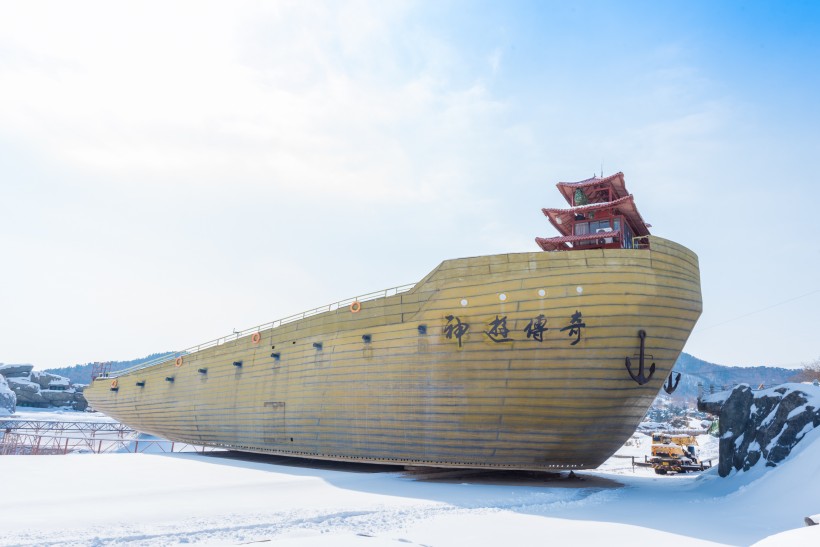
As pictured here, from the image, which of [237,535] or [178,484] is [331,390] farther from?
[237,535]

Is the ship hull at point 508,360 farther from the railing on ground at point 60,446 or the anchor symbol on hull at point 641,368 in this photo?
the railing on ground at point 60,446

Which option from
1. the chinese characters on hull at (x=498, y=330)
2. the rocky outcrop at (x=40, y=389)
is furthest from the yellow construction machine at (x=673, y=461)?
the rocky outcrop at (x=40, y=389)

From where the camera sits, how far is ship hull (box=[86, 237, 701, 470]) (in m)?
13.2

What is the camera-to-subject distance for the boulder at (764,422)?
1266 centimetres

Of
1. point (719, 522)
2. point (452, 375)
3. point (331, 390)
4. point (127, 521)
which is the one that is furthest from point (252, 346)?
point (719, 522)

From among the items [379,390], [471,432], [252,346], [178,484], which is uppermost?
[252,346]

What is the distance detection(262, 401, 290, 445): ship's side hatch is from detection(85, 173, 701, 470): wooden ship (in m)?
0.42

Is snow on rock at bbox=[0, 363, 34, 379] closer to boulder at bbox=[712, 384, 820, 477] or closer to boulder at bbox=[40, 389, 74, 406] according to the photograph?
boulder at bbox=[40, 389, 74, 406]

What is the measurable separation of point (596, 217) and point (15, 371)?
68.6 m

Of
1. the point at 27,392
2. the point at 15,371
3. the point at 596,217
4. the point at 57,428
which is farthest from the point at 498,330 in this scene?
the point at 15,371

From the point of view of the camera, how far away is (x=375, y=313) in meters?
16.4

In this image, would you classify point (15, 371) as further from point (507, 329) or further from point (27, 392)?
point (507, 329)

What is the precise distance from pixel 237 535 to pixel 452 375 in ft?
26.0

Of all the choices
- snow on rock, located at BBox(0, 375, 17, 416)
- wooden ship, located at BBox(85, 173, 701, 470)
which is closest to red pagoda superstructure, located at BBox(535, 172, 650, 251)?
wooden ship, located at BBox(85, 173, 701, 470)
